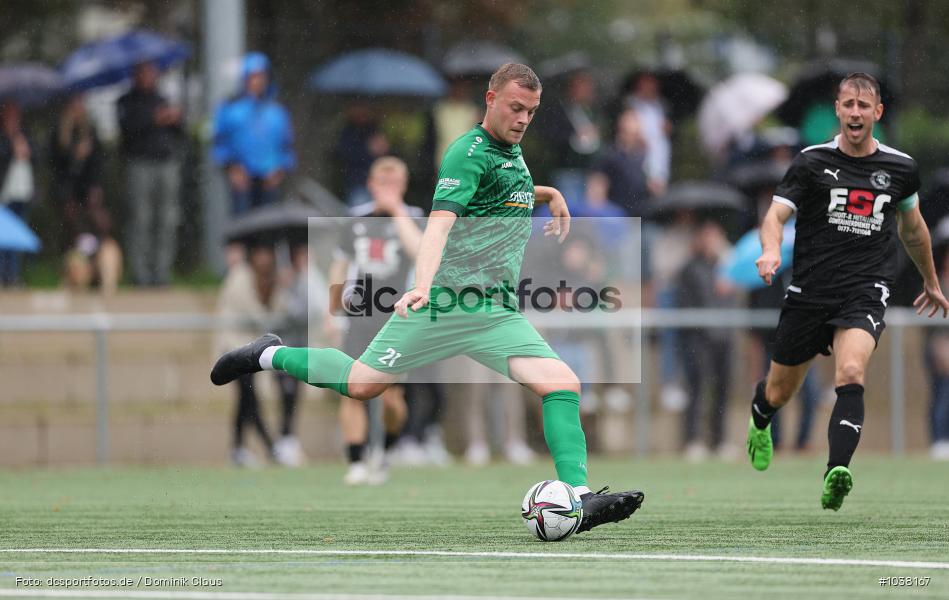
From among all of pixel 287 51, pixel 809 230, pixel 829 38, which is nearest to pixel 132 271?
pixel 287 51

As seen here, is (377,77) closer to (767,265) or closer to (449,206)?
(767,265)

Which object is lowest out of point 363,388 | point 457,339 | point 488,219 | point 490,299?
point 363,388

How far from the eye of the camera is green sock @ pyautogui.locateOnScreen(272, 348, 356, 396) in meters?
8.74

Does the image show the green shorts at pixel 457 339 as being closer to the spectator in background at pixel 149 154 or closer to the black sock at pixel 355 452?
the black sock at pixel 355 452

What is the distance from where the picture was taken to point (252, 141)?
17.6 m

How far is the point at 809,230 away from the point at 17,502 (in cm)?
525

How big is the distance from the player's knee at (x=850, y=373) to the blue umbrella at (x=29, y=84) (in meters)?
11.6

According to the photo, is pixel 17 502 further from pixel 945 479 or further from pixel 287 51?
pixel 287 51

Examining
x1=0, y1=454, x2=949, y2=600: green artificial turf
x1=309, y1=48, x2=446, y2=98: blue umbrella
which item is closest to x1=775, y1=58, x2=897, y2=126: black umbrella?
x1=309, y1=48, x2=446, y2=98: blue umbrella

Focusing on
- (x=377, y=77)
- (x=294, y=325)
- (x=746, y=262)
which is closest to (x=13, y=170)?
(x=294, y=325)

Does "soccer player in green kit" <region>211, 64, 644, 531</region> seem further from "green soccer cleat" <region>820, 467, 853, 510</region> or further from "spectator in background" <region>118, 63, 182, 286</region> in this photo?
"spectator in background" <region>118, 63, 182, 286</region>

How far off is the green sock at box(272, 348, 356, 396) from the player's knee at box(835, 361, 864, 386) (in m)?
2.55

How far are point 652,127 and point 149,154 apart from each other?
207 inches

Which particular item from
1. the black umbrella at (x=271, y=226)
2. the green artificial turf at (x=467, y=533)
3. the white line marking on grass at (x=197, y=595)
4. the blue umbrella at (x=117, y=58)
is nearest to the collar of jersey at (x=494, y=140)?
the green artificial turf at (x=467, y=533)
